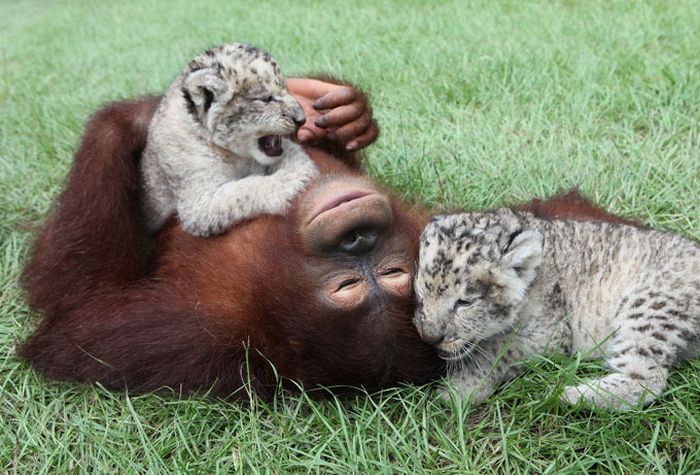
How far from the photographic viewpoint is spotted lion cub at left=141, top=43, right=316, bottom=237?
2.57 metres

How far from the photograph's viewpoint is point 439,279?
2.19 meters

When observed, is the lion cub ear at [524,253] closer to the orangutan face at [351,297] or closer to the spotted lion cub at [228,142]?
the orangutan face at [351,297]

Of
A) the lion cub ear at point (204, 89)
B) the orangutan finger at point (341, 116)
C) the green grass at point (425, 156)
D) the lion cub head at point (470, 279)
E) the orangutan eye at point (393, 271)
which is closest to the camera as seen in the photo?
the green grass at point (425, 156)

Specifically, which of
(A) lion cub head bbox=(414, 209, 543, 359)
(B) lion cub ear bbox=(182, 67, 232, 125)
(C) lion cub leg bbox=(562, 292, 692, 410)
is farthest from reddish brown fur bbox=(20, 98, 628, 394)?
(C) lion cub leg bbox=(562, 292, 692, 410)

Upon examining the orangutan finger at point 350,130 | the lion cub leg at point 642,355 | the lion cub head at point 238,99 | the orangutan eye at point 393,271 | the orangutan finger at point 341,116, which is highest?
the lion cub head at point 238,99

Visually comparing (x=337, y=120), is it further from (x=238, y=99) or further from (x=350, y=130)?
(x=238, y=99)

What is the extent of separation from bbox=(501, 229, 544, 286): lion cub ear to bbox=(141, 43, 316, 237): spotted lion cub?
0.78 m

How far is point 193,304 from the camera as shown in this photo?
97.1 inches

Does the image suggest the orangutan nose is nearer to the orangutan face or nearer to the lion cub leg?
the orangutan face

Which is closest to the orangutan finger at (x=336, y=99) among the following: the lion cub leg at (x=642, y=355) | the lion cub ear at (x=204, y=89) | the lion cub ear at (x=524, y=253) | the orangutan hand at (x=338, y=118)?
the orangutan hand at (x=338, y=118)

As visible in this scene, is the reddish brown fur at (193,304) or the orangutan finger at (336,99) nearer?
the reddish brown fur at (193,304)

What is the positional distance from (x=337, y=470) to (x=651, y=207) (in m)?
2.07

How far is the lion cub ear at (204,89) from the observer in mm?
2547

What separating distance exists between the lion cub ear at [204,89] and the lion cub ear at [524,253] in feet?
3.79
